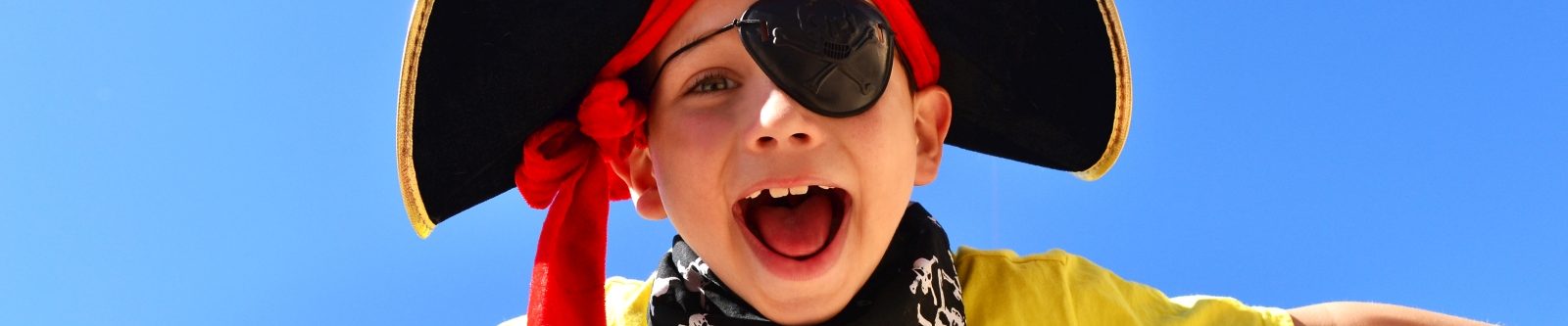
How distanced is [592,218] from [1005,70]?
0.79 m

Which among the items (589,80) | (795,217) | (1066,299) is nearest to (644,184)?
(589,80)

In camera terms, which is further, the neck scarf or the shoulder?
the shoulder

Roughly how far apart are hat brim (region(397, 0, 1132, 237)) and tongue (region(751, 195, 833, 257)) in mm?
394

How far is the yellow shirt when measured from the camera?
2.56m

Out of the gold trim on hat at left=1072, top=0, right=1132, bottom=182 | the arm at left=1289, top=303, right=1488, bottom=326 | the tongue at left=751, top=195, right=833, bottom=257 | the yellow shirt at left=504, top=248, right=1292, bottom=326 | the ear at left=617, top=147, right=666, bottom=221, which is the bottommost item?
the arm at left=1289, top=303, right=1488, bottom=326

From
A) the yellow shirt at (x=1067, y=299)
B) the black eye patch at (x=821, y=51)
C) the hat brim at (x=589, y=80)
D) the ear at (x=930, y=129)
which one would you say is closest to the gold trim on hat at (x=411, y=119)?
the hat brim at (x=589, y=80)

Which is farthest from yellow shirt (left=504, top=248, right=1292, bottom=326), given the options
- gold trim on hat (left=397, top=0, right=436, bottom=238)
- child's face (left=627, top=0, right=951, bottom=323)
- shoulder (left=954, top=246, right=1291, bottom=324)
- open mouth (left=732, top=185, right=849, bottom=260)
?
gold trim on hat (left=397, top=0, right=436, bottom=238)

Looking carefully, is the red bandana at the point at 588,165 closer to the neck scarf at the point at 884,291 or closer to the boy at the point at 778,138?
the boy at the point at 778,138

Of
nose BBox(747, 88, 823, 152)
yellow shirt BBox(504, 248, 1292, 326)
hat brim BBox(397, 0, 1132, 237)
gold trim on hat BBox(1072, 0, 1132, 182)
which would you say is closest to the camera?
nose BBox(747, 88, 823, 152)

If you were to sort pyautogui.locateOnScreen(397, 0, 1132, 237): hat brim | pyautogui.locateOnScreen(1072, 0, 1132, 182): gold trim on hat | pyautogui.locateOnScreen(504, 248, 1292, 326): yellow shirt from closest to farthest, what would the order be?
pyautogui.locateOnScreen(397, 0, 1132, 237): hat brim < pyautogui.locateOnScreen(1072, 0, 1132, 182): gold trim on hat < pyautogui.locateOnScreen(504, 248, 1292, 326): yellow shirt

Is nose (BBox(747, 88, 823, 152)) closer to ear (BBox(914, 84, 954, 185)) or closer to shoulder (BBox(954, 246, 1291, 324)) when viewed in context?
ear (BBox(914, 84, 954, 185))

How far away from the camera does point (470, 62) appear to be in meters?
2.29

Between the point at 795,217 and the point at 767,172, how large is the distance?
0.44ft

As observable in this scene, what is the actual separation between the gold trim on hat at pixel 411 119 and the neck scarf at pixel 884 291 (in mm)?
439
